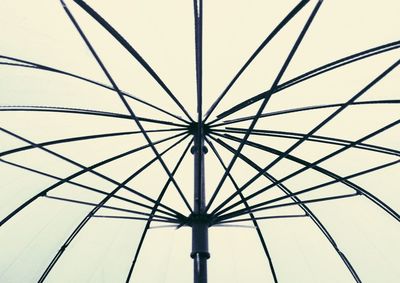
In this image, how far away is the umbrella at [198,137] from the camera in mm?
4727

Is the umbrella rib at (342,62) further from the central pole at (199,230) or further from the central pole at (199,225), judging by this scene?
the central pole at (199,230)

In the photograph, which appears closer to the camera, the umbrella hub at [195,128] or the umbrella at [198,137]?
the umbrella at [198,137]

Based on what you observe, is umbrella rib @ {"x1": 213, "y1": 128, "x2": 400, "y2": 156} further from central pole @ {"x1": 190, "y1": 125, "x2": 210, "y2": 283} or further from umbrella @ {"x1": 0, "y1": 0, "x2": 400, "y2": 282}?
central pole @ {"x1": 190, "y1": 125, "x2": 210, "y2": 283}

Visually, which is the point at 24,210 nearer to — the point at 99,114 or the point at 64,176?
the point at 64,176

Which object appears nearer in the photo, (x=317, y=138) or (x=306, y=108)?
(x=306, y=108)

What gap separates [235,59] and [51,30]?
78.8 inches

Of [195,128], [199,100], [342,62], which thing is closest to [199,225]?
[195,128]

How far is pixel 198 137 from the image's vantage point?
538cm

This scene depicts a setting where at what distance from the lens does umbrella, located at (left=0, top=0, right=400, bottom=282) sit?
4.73 meters

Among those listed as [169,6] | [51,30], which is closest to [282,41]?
[169,6]

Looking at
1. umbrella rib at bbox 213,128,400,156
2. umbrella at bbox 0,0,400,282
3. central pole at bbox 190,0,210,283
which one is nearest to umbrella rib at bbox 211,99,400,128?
umbrella at bbox 0,0,400,282

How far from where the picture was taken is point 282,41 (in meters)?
5.00

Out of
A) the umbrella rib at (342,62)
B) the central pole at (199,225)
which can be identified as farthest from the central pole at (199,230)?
the umbrella rib at (342,62)

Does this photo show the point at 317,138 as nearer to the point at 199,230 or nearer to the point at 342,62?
the point at 342,62
